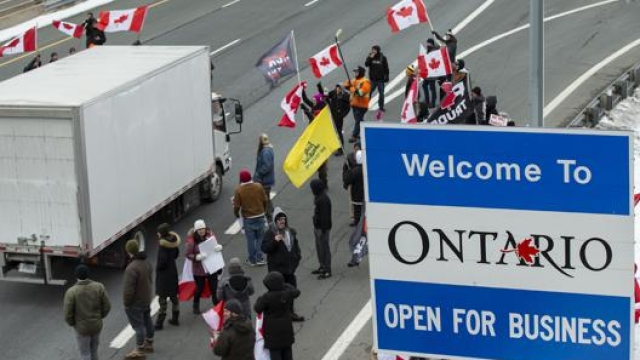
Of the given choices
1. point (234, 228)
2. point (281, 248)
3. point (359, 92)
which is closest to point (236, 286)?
point (281, 248)

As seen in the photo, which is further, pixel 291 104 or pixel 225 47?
pixel 225 47

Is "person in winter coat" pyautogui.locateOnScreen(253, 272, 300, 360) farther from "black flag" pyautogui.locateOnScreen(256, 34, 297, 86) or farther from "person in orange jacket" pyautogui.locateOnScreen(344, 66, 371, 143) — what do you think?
"person in orange jacket" pyautogui.locateOnScreen(344, 66, 371, 143)

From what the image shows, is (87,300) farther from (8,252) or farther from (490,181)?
(490,181)

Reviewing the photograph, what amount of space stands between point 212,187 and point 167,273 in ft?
18.8

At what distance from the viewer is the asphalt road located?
52.5ft

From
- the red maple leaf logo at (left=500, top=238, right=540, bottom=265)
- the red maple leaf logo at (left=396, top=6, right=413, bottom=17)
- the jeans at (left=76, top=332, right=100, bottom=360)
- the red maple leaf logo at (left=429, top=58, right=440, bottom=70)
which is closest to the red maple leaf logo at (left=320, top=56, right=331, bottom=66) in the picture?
the red maple leaf logo at (left=429, top=58, right=440, bottom=70)

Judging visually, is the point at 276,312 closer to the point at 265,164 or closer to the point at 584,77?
the point at 265,164

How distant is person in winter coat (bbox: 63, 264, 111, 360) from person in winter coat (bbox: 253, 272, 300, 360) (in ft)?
6.96

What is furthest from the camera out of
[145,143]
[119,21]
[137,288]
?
[119,21]

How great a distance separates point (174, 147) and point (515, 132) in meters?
14.4

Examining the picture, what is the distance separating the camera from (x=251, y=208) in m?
17.9

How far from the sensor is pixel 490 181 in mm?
5320

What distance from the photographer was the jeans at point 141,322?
14.8 metres

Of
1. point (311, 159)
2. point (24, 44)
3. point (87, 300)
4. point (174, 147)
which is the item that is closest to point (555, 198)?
point (87, 300)
